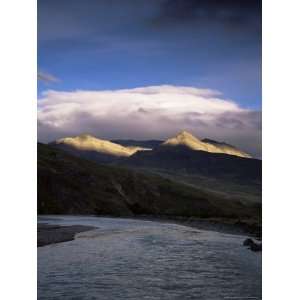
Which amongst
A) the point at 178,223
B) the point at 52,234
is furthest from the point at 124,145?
the point at 52,234

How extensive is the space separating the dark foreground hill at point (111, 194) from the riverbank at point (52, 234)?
1.65 ft

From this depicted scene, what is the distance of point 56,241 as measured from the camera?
807 cm

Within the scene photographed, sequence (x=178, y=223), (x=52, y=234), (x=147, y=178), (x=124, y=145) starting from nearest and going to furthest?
(x=52, y=234)
(x=124, y=145)
(x=178, y=223)
(x=147, y=178)

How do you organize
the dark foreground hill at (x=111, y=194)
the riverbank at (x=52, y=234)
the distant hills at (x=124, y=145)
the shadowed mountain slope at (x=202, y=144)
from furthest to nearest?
the dark foreground hill at (x=111, y=194), the distant hills at (x=124, y=145), the shadowed mountain slope at (x=202, y=144), the riverbank at (x=52, y=234)

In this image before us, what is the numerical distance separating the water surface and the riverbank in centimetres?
9

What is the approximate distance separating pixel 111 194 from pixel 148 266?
3132mm

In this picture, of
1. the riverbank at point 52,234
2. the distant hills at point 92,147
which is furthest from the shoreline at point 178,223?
the distant hills at point 92,147

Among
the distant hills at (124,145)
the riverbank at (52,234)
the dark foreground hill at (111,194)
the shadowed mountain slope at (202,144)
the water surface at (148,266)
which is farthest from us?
the dark foreground hill at (111,194)

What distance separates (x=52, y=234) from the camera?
7.86m

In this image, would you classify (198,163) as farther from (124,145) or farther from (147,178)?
(124,145)

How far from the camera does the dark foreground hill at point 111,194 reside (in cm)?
912

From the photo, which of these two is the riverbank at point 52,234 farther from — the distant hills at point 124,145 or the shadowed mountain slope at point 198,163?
the shadowed mountain slope at point 198,163
